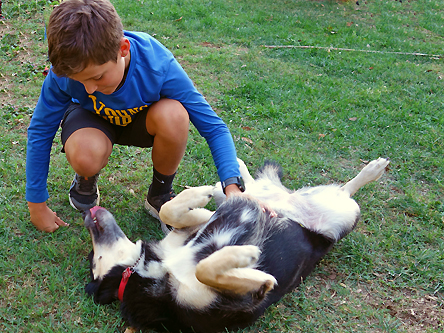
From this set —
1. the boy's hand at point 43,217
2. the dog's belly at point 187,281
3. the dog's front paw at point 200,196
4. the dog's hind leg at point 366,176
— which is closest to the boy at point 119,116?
the boy's hand at point 43,217

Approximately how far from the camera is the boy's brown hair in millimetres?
1928

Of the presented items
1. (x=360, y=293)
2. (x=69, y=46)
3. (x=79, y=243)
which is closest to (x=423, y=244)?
(x=360, y=293)

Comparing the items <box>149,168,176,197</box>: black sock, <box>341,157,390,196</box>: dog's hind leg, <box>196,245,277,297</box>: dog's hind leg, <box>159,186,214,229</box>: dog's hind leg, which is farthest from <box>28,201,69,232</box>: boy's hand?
<box>341,157,390,196</box>: dog's hind leg

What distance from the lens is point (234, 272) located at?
1972mm

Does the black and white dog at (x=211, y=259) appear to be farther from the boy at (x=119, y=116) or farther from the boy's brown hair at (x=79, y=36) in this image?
the boy's brown hair at (x=79, y=36)

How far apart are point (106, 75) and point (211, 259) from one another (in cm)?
120

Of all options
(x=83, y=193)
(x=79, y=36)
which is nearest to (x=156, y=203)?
(x=83, y=193)

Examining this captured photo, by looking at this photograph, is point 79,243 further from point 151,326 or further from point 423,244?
point 423,244

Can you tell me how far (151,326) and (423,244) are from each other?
7.20ft

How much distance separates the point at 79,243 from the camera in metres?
2.64

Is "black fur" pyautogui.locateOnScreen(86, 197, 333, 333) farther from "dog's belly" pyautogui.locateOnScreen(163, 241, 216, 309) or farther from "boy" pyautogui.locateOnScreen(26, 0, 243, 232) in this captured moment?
"boy" pyautogui.locateOnScreen(26, 0, 243, 232)

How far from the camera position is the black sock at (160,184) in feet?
9.51

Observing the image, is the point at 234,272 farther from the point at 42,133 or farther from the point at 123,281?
the point at 42,133

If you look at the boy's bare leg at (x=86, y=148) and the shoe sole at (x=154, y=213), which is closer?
the boy's bare leg at (x=86, y=148)
